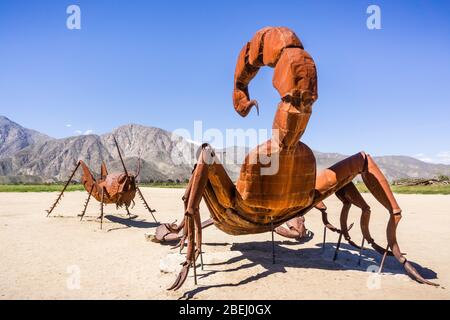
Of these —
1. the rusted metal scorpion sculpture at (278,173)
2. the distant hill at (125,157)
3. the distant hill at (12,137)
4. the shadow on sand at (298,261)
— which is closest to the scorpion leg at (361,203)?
the rusted metal scorpion sculpture at (278,173)

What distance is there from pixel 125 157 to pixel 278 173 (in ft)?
335

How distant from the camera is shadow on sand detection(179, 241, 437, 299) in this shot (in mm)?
5566

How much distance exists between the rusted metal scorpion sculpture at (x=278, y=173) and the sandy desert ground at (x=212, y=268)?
563mm

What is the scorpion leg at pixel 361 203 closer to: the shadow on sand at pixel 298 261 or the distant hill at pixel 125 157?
the shadow on sand at pixel 298 261

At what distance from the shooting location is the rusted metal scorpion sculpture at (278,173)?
391 centimetres

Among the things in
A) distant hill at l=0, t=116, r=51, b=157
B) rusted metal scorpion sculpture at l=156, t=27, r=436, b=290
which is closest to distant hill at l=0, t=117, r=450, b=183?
distant hill at l=0, t=116, r=51, b=157

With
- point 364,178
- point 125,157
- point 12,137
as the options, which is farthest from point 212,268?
point 12,137

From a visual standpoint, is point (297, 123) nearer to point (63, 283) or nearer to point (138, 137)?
point (63, 283)

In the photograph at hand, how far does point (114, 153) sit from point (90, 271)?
12285 cm

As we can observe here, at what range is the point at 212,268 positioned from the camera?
230 inches

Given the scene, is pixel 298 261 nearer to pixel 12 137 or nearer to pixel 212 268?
pixel 212 268

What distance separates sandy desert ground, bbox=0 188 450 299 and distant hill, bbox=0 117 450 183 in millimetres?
52823

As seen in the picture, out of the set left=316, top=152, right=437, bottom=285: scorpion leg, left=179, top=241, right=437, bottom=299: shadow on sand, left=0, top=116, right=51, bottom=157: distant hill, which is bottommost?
left=179, top=241, right=437, bottom=299: shadow on sand

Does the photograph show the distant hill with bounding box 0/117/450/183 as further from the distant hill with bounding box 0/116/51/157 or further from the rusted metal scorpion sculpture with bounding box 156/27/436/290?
the rusted metal scorpion sculpture with bounding box 156/27/436/290
